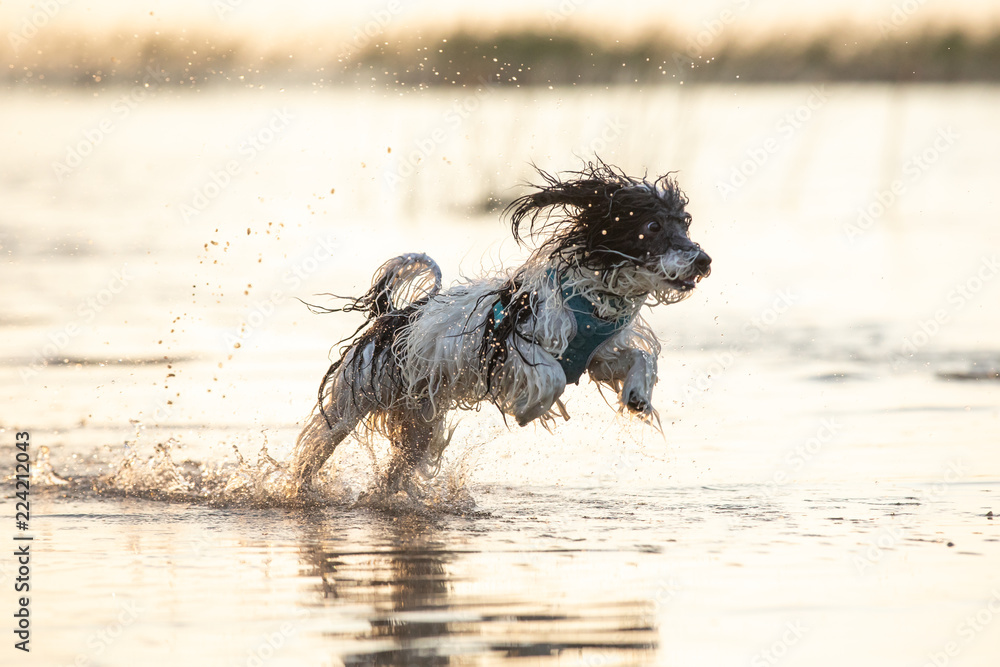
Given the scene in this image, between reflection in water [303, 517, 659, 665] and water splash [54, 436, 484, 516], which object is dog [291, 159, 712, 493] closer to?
water splash [54, 436, 484, 516]

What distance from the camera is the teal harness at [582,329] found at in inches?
276

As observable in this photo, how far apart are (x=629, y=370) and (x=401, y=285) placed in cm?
126

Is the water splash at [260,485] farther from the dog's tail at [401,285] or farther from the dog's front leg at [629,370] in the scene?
the dog's front leg at [629,370]

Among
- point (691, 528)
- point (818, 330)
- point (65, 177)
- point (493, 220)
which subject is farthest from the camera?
point (65, 177)

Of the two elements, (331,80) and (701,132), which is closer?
(701,132)

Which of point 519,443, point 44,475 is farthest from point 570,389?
point 44,475

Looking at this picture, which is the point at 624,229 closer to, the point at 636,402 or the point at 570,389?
the point at 636,402

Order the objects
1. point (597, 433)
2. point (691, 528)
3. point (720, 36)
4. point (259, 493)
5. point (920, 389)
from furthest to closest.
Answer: point (720, 36)
point (920, 389)
point (597, 433)
point (259, 493)
point (691, 528)

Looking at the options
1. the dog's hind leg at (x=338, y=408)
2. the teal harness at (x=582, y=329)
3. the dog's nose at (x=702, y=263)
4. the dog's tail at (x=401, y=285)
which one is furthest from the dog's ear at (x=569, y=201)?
the dog's hind leg at (x=338, y=408)

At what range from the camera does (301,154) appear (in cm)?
2402

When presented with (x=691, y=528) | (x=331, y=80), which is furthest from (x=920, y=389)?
(x=331, y=80)

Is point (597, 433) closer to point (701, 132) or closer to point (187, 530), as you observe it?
point (187, 530)

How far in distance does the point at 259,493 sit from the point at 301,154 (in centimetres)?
1679

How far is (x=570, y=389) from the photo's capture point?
32.7 ft
